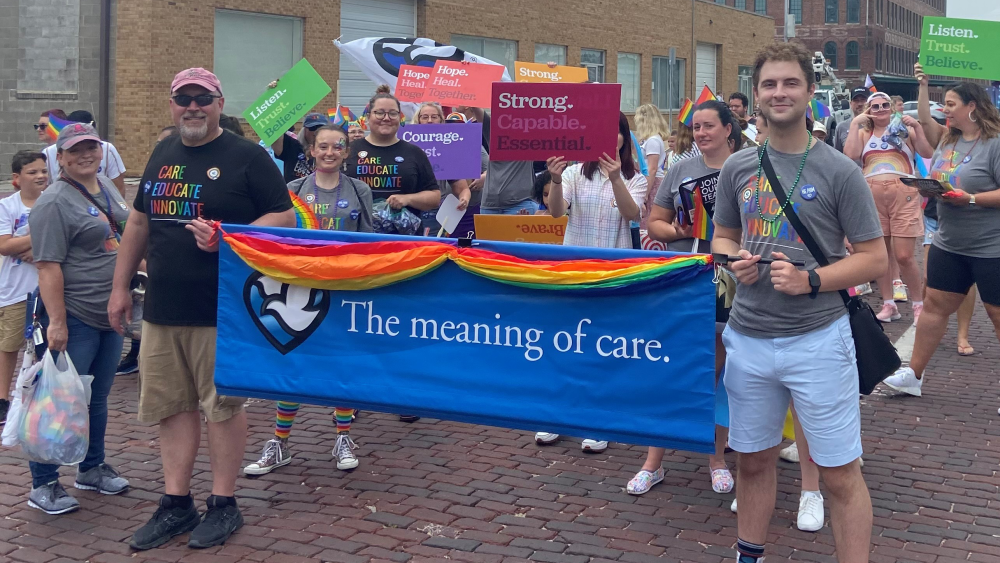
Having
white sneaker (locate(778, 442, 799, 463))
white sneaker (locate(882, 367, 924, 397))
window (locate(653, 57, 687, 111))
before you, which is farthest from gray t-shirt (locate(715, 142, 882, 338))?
window (locate(653, 57, 687, 111))

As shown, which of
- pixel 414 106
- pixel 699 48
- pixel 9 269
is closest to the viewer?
pixel 9 269

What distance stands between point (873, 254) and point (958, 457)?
9.53 ft

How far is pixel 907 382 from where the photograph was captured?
7.36m

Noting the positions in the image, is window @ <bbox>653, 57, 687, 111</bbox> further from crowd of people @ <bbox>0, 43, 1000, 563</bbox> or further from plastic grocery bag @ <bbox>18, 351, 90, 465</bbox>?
plastic grocery bag @ <bbox>18, 351, 90, 465</bbox>

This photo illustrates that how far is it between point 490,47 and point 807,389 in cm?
2932

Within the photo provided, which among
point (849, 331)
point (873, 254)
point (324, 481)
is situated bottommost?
→ point (324, 481)

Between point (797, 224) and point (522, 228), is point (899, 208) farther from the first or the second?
point (797, 224)

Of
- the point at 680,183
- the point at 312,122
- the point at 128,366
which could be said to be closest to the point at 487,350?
the point at 680,183

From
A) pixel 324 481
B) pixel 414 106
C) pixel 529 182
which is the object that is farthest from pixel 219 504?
pixel 414 106

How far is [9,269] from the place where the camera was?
6719mm

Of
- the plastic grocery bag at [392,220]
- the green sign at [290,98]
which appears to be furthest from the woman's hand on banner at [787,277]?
the green sign at [290,98]

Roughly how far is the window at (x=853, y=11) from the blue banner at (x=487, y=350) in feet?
294

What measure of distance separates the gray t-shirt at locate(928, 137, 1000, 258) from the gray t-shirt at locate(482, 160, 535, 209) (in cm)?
299

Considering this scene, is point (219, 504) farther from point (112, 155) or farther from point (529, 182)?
point (112, 155)
